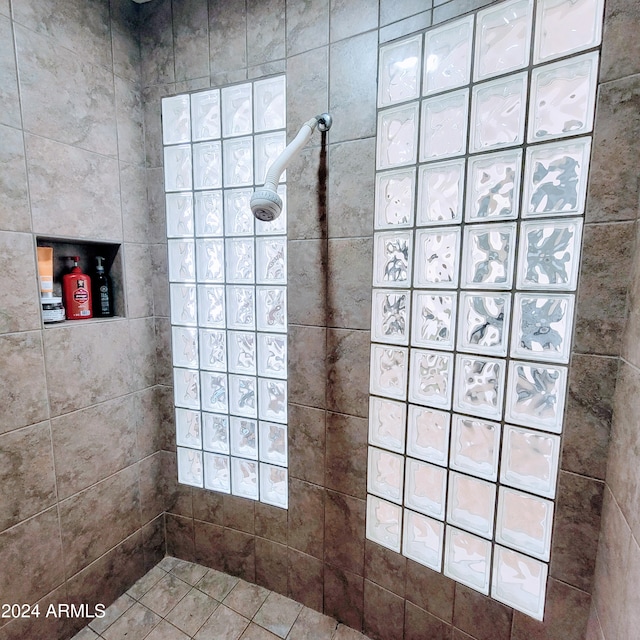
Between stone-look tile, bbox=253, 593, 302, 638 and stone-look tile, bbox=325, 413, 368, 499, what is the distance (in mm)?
515

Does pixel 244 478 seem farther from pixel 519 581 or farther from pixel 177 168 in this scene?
pixel 177 168

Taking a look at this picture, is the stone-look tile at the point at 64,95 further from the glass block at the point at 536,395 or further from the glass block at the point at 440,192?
the glass block at the point at 536,395

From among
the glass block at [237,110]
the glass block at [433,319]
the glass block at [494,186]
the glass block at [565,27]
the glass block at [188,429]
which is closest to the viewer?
the glass block at [565,27]

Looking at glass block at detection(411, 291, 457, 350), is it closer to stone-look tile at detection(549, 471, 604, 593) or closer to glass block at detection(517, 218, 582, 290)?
glass block at detection(517, 218, 582, 290)

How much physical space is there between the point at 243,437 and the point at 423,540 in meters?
0.70

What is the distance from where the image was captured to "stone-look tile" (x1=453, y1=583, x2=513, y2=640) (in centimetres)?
89

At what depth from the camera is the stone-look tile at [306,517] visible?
1148mm

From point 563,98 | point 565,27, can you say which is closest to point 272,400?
point 563,98

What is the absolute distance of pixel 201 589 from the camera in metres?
1.28

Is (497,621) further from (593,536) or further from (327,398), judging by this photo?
(327,398)

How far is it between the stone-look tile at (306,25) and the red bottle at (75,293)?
3.32 feet

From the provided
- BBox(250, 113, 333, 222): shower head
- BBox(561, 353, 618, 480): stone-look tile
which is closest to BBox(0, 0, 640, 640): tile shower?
BBox(561, 353, 618, 480): stone-look tile

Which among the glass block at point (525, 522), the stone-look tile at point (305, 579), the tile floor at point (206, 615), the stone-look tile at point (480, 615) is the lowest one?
the tile floor at point (206, 615)

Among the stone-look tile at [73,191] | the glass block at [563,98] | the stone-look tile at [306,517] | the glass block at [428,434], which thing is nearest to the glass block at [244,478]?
the stone-look tile at [306,517]
